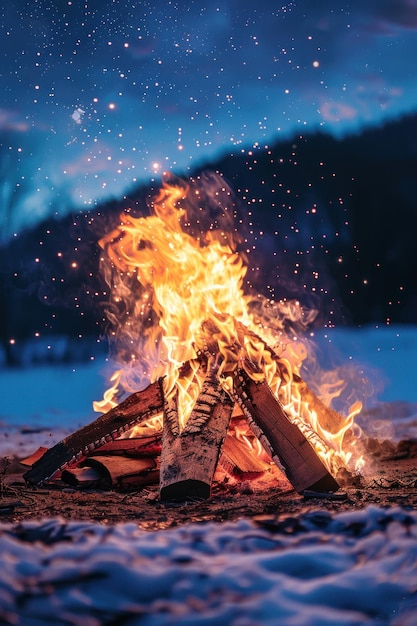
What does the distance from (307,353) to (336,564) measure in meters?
5.93

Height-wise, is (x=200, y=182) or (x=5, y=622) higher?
(x=200, y=182)

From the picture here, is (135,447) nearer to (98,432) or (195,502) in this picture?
(98,432)

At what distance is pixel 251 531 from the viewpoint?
4809mm

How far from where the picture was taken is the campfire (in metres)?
6.74

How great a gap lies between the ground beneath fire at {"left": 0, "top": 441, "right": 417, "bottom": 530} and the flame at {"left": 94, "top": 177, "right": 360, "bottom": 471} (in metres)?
0.75

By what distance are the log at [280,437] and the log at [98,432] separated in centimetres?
122

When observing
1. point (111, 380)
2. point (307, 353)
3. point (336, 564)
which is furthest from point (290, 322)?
point (336, 564)

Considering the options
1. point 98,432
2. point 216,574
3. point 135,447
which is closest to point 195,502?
point 135,447

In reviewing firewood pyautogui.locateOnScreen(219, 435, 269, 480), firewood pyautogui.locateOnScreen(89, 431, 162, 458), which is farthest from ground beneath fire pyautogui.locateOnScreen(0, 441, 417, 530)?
firewood pyautogui.locateOnScreen(89, 431, 162, 458)

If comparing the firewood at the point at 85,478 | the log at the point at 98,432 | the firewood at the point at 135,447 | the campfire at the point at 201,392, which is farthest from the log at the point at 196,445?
the firewood at the point at 85,478

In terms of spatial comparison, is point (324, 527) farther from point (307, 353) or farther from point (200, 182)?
point (200, 182)

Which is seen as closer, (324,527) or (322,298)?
(324,527)

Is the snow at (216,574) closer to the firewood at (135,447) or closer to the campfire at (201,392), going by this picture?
the campfire at (201,392)

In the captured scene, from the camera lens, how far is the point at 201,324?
320 inches
